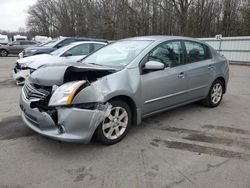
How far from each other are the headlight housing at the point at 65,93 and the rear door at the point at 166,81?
1109 millimetres

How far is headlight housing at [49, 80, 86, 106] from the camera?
2.81m

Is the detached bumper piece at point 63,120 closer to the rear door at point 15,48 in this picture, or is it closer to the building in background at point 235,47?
the building in background at point 235,47

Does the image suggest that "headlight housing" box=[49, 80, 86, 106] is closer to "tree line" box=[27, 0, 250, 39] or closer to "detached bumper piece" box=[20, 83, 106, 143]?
"detached bumper piece" box=[20, 83, 106, 143]

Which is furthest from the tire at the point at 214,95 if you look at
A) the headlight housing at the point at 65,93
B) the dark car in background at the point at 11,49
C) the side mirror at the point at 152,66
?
the dark car in background at the point at 11,49

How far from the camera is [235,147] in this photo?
3350 mm

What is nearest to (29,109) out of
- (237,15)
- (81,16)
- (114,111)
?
(114,111)

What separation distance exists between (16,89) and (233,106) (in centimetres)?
609

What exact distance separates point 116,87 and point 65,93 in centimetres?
70

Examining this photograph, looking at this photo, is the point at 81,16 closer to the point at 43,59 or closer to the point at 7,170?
the point at 43,59

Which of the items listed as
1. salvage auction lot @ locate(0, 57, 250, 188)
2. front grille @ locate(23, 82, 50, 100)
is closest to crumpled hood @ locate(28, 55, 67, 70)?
salvage auction lot @ locate(0, 57, 250, 188)

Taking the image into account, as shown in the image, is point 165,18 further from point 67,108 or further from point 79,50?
point 67,108

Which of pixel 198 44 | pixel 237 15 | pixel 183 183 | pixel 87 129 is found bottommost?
pixel 183 183

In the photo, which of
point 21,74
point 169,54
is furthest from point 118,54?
point 21,74

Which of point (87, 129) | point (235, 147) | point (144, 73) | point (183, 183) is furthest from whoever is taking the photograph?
point (144, 73)
